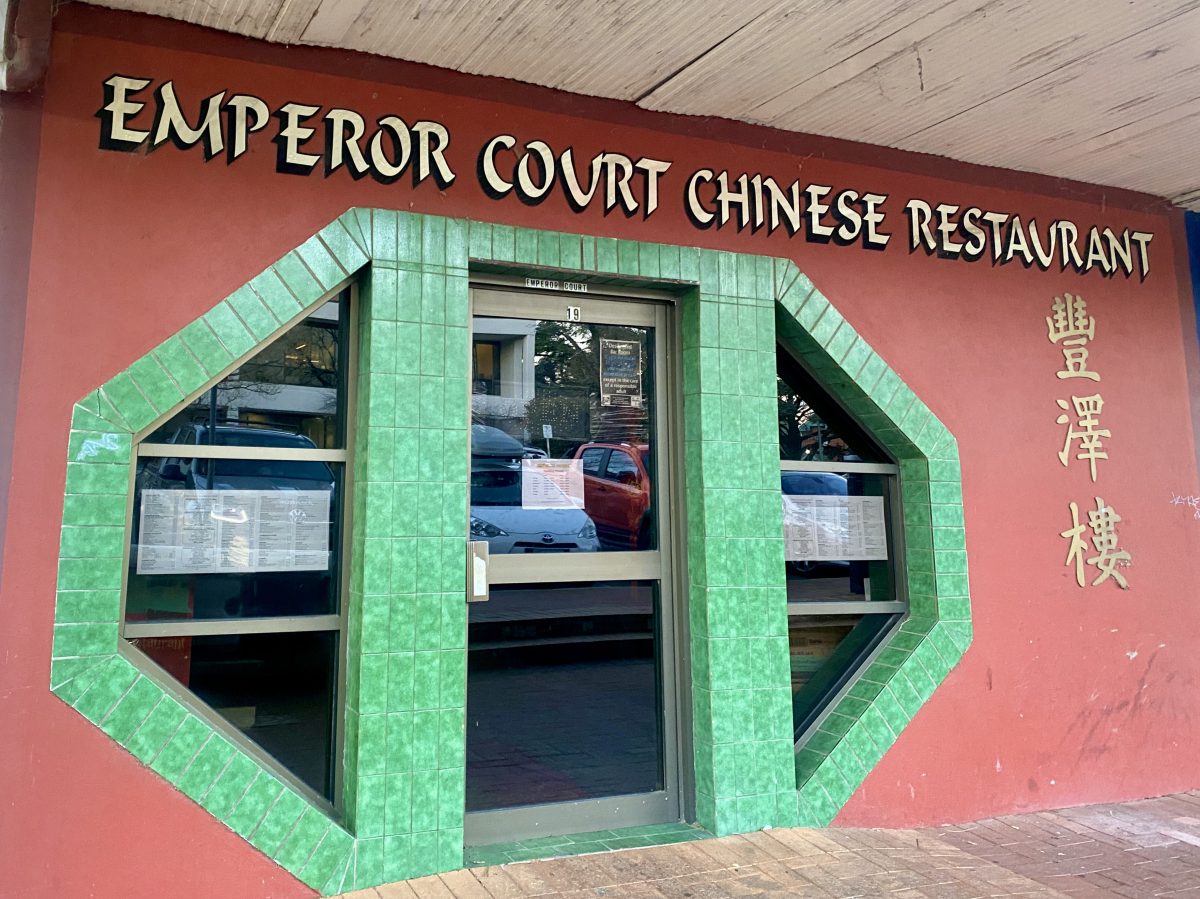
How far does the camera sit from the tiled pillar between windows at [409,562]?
10.3ft

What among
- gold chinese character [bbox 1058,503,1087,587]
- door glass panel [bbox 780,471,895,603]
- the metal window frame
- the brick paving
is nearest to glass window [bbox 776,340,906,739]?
door glass panel [bbox 780,471,895,603]

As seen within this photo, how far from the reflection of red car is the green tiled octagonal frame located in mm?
205

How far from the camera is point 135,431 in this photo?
2961 mm

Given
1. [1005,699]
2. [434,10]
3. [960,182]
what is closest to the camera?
[434,10]

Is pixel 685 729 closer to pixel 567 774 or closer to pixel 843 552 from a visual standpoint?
pixel 567 774

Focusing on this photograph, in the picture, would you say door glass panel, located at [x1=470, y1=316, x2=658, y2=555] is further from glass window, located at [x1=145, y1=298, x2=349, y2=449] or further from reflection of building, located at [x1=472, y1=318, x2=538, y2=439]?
glass window, located at [x1=145, y1=298, x2=349, y2=449]

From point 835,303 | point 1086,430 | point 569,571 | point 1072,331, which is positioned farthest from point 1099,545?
point 569,571

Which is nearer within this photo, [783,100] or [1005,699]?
[783,100]

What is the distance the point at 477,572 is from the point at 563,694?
0.72 metres

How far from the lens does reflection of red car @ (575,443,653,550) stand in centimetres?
379

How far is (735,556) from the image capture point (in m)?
3.76

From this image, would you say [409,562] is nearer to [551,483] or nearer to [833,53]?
[551,483]

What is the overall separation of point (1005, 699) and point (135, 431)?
12.8 feet

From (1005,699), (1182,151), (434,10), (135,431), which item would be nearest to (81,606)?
(135,431)
